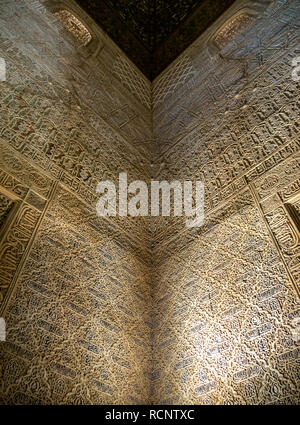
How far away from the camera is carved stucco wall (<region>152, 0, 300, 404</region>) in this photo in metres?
1.86

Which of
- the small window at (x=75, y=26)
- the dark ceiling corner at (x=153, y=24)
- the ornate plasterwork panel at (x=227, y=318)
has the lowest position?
the ornate plasterwork panel at (x=227, y=318)

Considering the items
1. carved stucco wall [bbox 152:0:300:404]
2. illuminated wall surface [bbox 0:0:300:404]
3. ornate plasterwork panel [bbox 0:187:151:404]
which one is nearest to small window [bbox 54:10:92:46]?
illuminated wall surface [bbox 0:0:300:404]

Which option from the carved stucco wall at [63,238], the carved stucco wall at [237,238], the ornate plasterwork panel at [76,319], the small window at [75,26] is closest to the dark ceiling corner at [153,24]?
the small window at [75,26]

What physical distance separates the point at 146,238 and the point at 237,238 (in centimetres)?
101

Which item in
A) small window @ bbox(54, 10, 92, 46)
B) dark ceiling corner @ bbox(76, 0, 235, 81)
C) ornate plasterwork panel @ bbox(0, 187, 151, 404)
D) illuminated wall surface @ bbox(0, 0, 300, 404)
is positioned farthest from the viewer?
dark ceiling corner @ bbox(76, 0, 235, 81)

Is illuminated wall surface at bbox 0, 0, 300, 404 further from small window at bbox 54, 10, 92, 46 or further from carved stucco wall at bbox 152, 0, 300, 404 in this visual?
small window at bbox 54, 10, 92, 46

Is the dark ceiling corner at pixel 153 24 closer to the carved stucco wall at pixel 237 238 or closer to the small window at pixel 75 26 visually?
the small window at pixel 75 26

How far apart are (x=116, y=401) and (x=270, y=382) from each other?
3.18 feet

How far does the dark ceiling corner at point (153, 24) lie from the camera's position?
4784 millimetres

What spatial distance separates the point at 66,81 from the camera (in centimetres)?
341

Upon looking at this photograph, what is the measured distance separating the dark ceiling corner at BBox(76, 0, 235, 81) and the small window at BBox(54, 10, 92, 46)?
0.43 m

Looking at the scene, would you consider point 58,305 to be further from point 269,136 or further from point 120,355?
point 269,136

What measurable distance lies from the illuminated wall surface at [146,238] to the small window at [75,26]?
1.20ft

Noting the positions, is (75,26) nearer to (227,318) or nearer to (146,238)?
(146,238)
